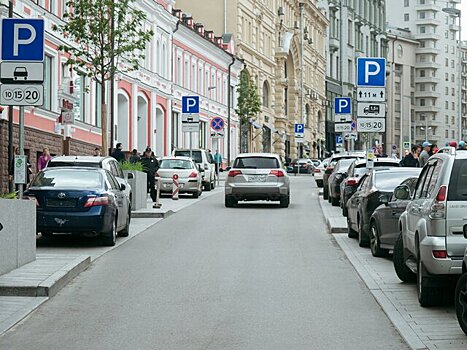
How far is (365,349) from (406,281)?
4459 millimetres

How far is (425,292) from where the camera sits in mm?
10969

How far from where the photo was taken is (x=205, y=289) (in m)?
12.8

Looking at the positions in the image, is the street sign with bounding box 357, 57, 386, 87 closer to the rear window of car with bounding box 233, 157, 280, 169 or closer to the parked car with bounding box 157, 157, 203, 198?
the rear window of car with bounding box 233, 157, 280, 169

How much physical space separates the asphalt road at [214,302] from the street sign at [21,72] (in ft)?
9.14

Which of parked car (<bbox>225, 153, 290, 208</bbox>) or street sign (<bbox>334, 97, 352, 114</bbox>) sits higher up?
street sign (<bbox>334, 97, 352, 114</bbox>)

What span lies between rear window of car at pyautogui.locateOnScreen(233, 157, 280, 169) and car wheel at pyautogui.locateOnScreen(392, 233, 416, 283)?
57.1 feet

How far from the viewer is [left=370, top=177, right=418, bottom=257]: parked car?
1551 centimetres

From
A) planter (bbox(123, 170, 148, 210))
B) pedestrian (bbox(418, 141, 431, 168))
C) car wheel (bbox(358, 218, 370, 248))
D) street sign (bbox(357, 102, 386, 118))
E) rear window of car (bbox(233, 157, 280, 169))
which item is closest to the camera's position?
car wheel (bbox(358, 218, 370, 248))

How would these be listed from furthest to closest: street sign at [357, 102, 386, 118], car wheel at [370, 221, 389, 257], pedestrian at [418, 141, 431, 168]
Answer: pedestrian at [418, 141, 431, 168] → street sign at [357, 102, 386, 118] → car wheel at [370, 221, 389, 257]

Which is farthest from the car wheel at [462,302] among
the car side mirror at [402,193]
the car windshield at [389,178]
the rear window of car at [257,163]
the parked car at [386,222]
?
the rear window of car at [257,163]

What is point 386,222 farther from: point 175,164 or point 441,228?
point 175,164

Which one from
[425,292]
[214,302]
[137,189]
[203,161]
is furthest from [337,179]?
[425,292]

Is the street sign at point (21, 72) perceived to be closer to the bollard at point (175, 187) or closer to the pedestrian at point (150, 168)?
the pedestrian at point (150, 168)

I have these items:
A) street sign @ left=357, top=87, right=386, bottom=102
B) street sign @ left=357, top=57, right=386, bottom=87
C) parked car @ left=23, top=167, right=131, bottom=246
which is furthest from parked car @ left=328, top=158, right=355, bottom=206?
parked car @ left=23, top=167, right=131, bottom=246
